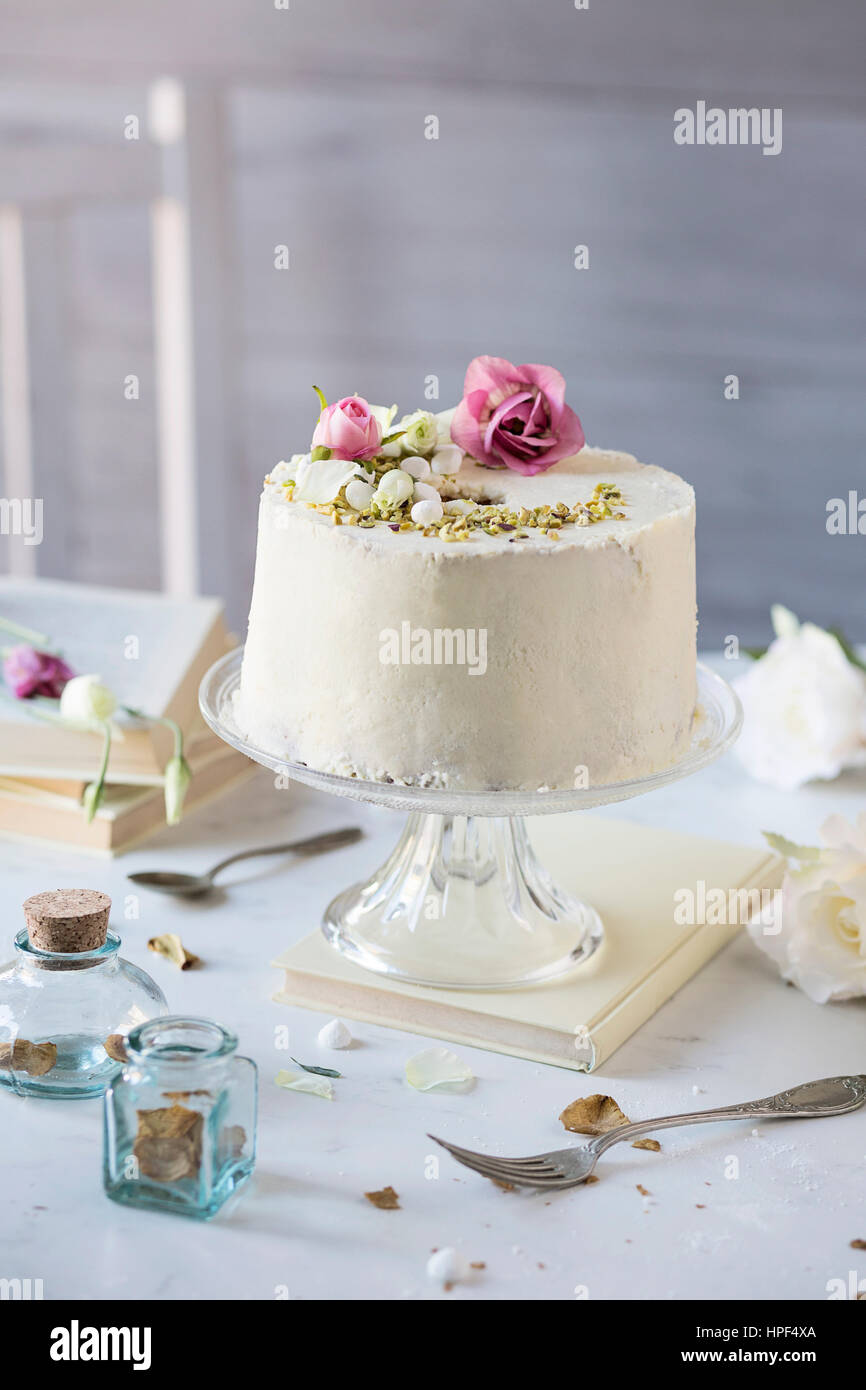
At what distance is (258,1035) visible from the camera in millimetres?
1077

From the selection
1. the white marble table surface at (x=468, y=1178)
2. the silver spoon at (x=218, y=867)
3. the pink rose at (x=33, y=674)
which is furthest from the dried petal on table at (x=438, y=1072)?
the pink rose at (x=33, y=674)

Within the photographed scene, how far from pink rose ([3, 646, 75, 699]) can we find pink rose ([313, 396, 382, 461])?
18.5 inches

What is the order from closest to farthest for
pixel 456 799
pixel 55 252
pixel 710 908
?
1. pixel 456 799
2. pixel 710 908
3. pixel 55 252

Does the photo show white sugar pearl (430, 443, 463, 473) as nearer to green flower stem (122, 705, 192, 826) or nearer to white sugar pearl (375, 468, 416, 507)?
white sugar pearl (375, 468, 416, 507)

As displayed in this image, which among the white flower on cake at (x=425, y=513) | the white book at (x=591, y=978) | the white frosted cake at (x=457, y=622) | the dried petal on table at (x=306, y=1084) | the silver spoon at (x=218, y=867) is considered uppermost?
the white flower on cake at (x=425, y=513)

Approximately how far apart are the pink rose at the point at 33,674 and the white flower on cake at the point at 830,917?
0.73 meters

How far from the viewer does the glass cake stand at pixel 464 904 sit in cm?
112

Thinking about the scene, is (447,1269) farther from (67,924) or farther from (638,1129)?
(67,924)

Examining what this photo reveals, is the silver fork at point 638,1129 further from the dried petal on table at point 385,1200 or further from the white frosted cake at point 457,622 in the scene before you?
the white frosted cake at point 457,622

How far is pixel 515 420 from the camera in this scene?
45.4 inches

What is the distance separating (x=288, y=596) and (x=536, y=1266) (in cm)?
49

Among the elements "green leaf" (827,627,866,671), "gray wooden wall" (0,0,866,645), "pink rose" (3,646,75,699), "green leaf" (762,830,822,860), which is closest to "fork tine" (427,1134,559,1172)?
"green leaf" (762,830,822,860)
